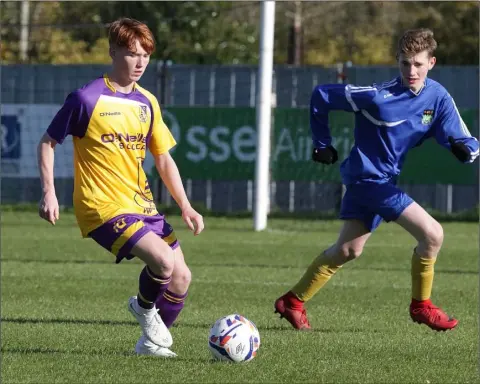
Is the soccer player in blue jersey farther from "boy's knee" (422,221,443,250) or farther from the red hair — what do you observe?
the red hair

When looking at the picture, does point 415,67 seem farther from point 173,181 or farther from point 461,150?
point 173,181

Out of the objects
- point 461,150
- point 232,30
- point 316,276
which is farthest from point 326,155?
point 232,30

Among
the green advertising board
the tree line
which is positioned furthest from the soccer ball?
the tree line

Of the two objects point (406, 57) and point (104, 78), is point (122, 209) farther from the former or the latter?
point (406, 57)

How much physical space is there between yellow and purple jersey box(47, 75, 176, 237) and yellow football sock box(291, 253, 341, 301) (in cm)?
189

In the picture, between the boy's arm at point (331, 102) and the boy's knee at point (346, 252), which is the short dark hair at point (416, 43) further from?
the boy's knee at point (346, 252)

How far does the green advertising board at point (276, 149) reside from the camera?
19344 mm

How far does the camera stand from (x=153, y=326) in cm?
669

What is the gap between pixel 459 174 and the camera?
19.3 m

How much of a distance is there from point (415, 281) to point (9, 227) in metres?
11.0

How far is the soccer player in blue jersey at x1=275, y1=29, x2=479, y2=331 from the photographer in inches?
297

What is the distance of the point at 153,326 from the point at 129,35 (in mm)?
1648

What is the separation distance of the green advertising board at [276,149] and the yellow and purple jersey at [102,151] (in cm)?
1287

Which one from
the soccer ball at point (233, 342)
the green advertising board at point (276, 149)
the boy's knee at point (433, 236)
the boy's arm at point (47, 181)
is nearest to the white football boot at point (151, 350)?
the soccer ball at point (233, 342)
